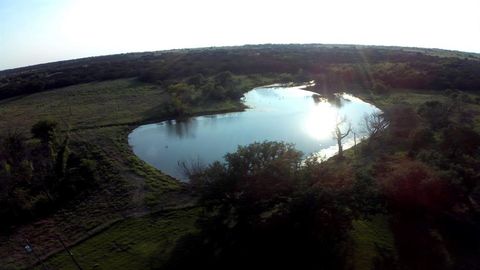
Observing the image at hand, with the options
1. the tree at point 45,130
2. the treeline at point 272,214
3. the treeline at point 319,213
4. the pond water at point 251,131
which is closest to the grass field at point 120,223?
the treeline at point 319,213

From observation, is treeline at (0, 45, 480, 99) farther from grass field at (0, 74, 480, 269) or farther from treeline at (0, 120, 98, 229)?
treeline at (0, 120, 98, 229)

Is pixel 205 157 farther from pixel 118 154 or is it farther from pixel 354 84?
pixel 354 84

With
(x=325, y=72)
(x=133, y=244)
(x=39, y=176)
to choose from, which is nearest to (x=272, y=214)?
(x=133, y=244)

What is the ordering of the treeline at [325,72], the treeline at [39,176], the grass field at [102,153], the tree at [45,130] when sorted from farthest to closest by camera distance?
the treeline at [325,72]
the tree at [45,130]
the treeline at [39,176]
the grass field at [102,153]

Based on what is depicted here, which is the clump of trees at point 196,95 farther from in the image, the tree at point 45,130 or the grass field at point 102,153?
the tree at point 45,130

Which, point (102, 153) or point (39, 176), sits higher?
point (102, 153)

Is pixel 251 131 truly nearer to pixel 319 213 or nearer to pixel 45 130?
pixel 45 130
